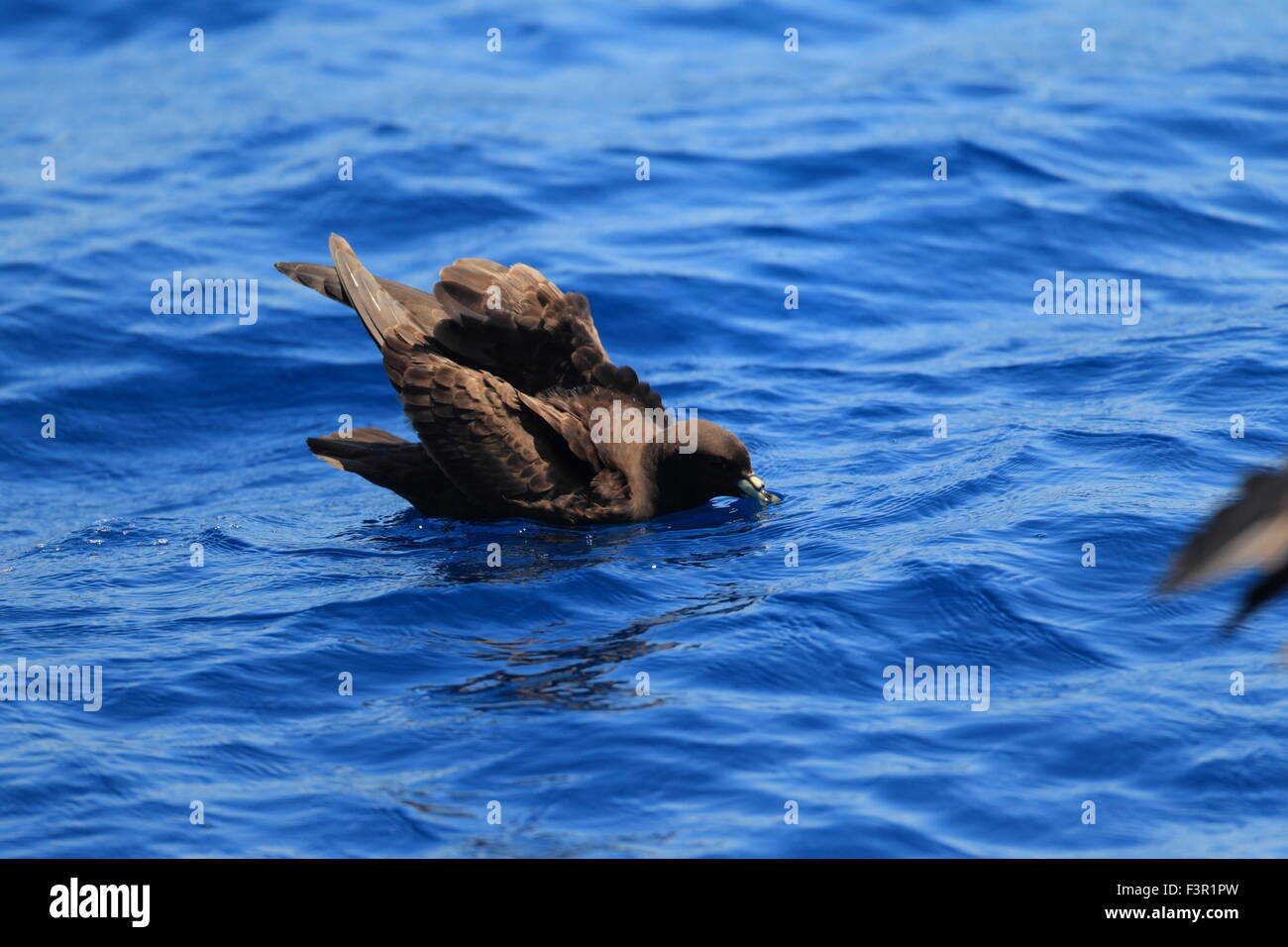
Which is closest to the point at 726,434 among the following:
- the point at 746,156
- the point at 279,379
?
the point at 279,379

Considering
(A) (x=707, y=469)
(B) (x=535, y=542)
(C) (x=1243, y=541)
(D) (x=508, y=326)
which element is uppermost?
(D) (x=508, y=326)

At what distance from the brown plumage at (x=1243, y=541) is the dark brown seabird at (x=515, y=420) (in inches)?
194

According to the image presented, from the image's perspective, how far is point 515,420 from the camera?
28.2 ft

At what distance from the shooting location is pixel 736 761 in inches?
246

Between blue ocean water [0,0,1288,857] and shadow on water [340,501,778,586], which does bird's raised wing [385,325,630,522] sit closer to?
shadow on water [340,501,778,586]

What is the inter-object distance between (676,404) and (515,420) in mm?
2827

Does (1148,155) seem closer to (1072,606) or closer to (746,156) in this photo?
(746,156)

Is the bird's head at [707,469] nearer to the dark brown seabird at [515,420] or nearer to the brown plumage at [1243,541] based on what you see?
the dark brown seabird at [515,420]

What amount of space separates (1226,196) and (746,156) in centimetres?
461

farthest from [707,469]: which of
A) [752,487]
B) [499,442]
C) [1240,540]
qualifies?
[1240,540]

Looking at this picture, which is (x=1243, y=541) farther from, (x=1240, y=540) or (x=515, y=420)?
(x=515, y=420)

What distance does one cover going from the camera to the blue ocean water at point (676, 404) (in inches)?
242

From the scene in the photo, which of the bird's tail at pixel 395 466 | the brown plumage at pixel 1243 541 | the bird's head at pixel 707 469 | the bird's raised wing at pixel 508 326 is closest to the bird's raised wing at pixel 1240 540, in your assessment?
the brown plumage at pixel 1243 541

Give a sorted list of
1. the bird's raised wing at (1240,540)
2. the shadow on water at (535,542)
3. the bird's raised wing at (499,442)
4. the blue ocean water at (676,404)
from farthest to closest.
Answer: the bird's raised wing at (499,442) < the shadow on water at (535,542) < the blue ocean water at (676,404) < the bird's raised wing at (1240,540)
